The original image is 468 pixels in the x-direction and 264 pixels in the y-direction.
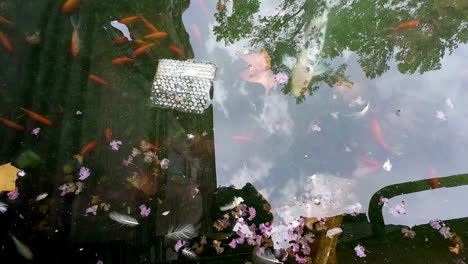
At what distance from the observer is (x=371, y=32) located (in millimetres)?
Result: 2848

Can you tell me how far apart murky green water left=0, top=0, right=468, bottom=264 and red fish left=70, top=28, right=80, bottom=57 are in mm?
38

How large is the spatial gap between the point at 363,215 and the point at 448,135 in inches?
44.2

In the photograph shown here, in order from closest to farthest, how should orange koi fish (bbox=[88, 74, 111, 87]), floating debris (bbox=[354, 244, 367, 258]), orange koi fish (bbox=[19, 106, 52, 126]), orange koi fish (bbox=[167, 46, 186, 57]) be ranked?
floating debris (bbox=[354, 244, 367, 258]) → orange koi fish (bbox=[19, 106, 52, 126]) → orange koi fish (bbox=[88, 74, 111, 87]) → orange koi fish (bbox=[167, 46, 186, 57])

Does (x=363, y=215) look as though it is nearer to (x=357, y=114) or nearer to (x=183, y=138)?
(x=357, y=114)

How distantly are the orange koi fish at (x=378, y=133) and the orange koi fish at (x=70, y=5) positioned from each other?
3.41m

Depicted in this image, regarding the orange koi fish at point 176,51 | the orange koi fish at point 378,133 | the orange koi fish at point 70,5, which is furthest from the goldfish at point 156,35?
the orange koi fish at point 378,133

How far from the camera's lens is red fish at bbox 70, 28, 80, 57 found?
2.89m

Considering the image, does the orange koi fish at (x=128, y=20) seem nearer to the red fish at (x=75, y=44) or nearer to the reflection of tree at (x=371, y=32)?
the red fish at (x=75, y=44)

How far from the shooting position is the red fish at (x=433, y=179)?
2.28 meters

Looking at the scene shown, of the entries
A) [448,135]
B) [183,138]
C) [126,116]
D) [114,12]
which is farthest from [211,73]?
[448,135]

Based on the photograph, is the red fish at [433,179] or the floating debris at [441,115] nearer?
the red fish at [433,179]

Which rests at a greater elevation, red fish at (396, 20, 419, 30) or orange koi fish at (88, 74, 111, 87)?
red fish at (396, 20, 419, 30)

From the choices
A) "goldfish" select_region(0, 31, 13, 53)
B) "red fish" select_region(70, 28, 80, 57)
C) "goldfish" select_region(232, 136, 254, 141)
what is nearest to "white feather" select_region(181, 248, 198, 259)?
"goldfish" select_region(232, 136, 254, 141)

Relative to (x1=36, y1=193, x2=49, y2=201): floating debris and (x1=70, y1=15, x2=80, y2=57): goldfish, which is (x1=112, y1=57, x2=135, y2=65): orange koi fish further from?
(x1=36, y1=193, x2=49, y2=201): floating debris
